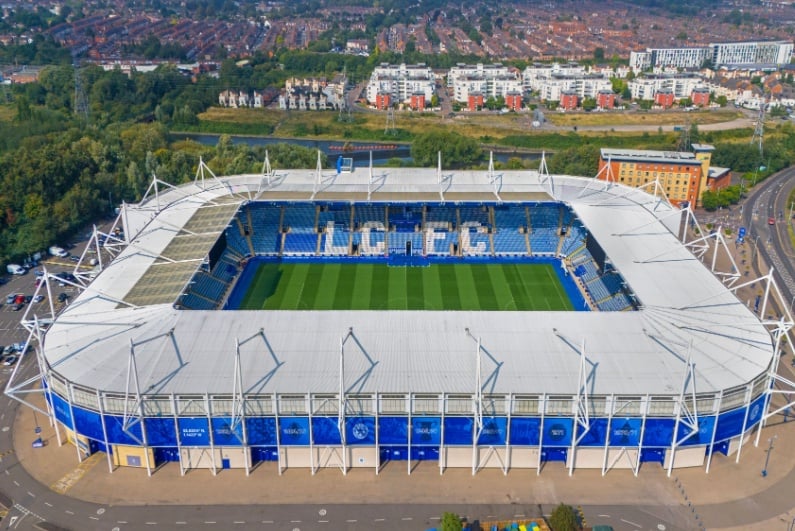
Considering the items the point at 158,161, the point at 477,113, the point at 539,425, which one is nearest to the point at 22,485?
the point at 539,425

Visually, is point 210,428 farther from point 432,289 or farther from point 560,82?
point 560,82

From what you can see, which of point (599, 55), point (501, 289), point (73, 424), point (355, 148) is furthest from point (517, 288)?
point (599, 55)

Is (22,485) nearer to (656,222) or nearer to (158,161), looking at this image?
(656,222)

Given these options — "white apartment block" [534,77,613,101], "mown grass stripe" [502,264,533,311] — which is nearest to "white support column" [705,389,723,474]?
"mown grass stripe" [502,264,533,311]

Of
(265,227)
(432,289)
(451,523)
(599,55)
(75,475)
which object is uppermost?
(599,55)

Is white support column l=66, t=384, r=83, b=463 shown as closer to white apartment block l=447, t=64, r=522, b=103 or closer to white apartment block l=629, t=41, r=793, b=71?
white apartment block l=447, t=64, r=522, b=103

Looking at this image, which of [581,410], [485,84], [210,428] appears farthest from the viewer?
[485,84]
